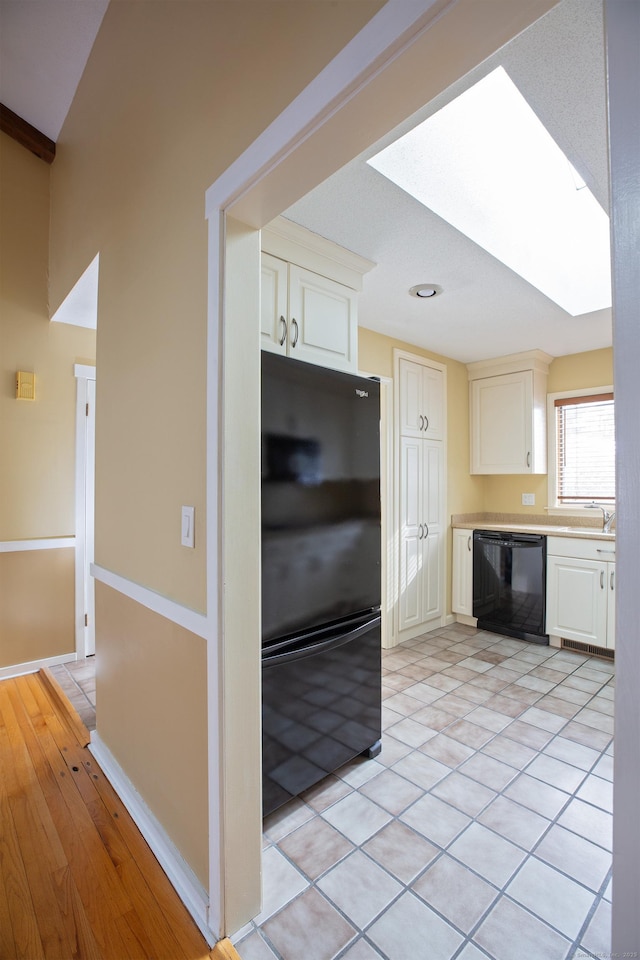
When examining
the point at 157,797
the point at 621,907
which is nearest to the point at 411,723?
the point at 157,797

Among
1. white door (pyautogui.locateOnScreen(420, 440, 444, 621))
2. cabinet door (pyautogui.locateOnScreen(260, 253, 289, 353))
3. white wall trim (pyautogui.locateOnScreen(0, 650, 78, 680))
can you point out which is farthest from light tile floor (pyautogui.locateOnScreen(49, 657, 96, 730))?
white door (pyautogui.locateOnScreen(420, 440, 444, 621))

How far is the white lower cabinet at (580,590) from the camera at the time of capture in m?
3.37

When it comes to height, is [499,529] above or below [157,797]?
above

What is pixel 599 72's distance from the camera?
1361 millimetres

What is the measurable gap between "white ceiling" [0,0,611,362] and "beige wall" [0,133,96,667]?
57 centimetres

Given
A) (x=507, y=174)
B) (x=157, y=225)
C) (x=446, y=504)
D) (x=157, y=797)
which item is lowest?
(x=157, y=797)

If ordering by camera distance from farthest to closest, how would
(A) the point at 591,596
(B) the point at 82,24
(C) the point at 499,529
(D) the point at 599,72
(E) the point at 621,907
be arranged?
(C) the point at 499,529 < (A) the point at 591,596 < (B) the point at 82,24 < (D) the point at 599,72 < (E) the point at 621,907

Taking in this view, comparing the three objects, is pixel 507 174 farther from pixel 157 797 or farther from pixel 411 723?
pixel 157 797

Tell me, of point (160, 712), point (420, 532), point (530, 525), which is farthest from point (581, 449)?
point (160, 712)

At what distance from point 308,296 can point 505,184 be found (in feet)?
3.65

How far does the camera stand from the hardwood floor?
1.27m

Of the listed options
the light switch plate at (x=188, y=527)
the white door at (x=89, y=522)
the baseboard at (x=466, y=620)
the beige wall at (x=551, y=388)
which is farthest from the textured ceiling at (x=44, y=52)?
the baseboard at (x=466, y=620)

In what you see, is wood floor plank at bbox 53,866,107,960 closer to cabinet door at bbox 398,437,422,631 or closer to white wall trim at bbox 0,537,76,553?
white wall trim at bbox 0,537,76,553

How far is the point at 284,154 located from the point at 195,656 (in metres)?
1.35
